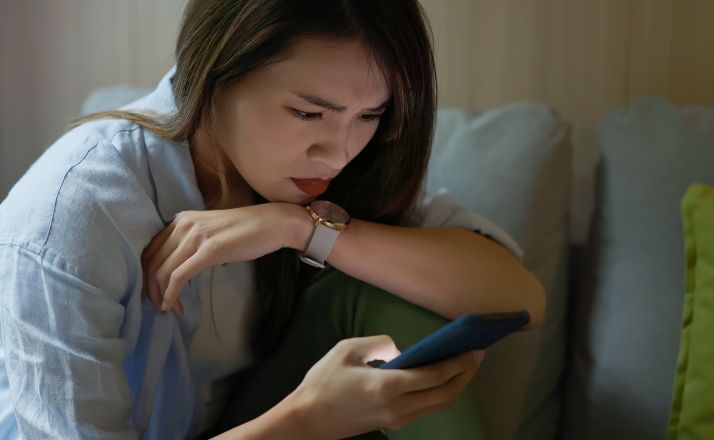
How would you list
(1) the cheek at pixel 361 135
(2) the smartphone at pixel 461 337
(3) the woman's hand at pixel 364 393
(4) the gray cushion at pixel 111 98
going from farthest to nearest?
(4) the gray cushion at pixel 111 98 < (1) the cheek at pixel 361 135 < (3) the woman's hand at pixel 364 393 < (2) the smartphone at pixel 461 337

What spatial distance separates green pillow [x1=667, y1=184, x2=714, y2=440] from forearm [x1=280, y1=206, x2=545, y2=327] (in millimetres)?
267

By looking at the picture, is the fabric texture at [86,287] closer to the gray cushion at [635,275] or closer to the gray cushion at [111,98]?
the gray cushion at [111,98]

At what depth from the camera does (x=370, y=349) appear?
0.95 meters

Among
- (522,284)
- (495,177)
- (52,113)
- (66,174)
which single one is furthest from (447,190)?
(52,113)

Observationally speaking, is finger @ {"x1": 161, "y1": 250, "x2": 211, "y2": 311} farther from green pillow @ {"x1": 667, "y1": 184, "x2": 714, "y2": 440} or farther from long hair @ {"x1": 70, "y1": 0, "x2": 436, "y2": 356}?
green pillow @ {"x1": 667, "y1": 184, "x2": 714, "y2": 440}

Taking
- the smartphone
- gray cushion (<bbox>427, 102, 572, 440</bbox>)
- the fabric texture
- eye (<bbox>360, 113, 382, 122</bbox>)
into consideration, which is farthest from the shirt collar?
gray cushion (<bbox>427, 102, 572, 440</bbox>)

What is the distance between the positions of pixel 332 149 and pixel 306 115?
0.05 m

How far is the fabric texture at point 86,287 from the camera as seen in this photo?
0.85 m

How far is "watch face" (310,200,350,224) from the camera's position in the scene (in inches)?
41.9

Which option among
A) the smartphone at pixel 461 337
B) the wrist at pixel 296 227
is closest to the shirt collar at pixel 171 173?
the wrist at pixel 296 227

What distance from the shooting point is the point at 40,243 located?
2.81ft

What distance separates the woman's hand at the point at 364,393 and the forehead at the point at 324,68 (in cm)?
27

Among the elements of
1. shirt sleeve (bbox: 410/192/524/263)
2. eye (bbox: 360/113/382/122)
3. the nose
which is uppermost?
eye (bbox: 360/113/382/122)

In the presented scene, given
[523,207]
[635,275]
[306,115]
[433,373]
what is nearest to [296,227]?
Result: [306,115]
